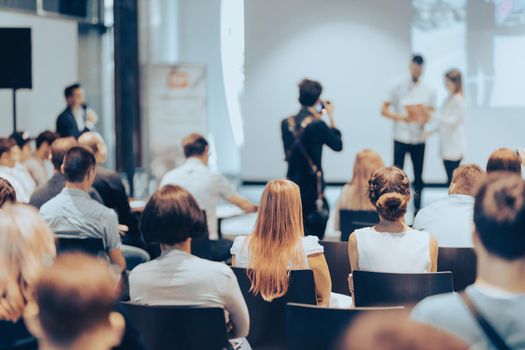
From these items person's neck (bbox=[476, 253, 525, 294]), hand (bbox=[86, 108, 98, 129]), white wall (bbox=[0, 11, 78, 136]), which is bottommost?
person's neck (bbox=[476, 253, 525, 294])

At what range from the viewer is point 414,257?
385 cm

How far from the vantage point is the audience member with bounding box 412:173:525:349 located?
1.97m

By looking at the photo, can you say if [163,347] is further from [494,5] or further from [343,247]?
[494,5]

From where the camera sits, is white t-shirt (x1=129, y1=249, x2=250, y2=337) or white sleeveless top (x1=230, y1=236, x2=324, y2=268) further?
white sleeveless top (x1=230, y1=236, x2=324, y2=268)

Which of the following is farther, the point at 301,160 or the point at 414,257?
the point at 301,160

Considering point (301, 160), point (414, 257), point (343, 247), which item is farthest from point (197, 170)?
point (414, 257)

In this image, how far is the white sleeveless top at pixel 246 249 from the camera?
3965 millimetres

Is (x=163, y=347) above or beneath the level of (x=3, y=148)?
beneath

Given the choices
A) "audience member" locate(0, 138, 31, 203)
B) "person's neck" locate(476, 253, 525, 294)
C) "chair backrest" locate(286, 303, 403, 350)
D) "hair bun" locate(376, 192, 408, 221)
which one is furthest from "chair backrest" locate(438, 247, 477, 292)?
"audience member" locate(0, 138, 31, 203)

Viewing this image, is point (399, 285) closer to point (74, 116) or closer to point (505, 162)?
point (505, 162)

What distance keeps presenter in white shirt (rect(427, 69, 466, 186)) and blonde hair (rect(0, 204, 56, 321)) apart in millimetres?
7034

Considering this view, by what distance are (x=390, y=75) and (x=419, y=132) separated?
1920 mm

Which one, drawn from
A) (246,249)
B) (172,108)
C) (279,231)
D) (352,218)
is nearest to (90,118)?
(172,108)

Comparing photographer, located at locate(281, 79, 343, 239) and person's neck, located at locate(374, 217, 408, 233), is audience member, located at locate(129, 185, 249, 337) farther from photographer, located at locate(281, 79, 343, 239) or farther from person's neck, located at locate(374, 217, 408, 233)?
photographer, located at locate(281, 79, 343, 239)
